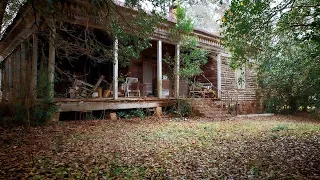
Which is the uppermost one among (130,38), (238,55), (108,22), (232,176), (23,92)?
(108,22)

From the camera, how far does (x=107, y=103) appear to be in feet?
31.4

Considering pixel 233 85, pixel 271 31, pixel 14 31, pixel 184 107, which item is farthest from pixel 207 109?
pixel 14 31

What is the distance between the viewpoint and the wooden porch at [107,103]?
858cm

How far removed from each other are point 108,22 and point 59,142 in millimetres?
3315

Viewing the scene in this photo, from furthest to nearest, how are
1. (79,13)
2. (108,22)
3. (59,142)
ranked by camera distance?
(79,13), (108,22), (59,142)

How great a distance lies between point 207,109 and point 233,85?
15.9 feet

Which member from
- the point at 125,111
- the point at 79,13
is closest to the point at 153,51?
the point at 125,111

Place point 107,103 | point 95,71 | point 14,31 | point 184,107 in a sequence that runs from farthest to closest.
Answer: point 95,71 → point 184,107 → point 14,31 → point 107,103

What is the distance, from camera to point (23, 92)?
710 cm

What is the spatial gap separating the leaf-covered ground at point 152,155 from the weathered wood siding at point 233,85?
26.9 ft

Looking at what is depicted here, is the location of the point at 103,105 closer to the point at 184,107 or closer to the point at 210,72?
the point at 184,107

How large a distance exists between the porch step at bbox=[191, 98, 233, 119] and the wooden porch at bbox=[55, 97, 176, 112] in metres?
1.09

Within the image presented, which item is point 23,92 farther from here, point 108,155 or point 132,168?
point 132,168

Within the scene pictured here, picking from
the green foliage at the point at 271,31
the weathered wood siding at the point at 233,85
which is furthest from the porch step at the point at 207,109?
the green foliage at the point at 271,31
